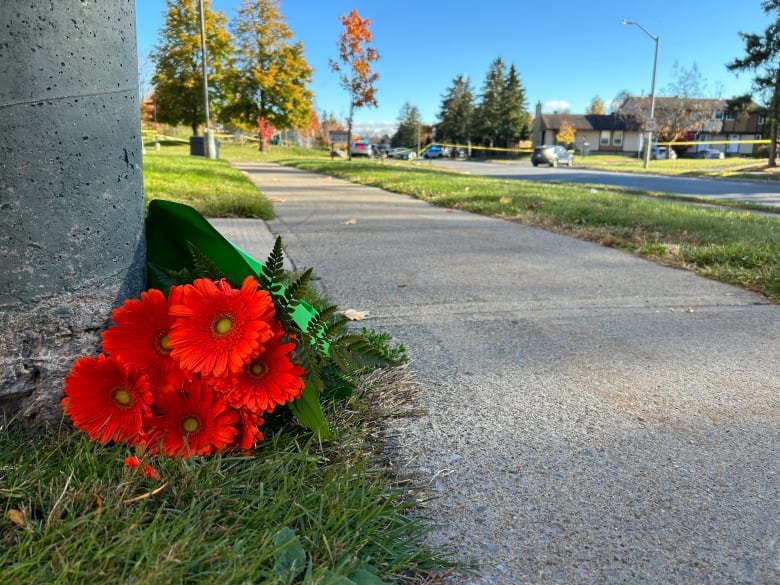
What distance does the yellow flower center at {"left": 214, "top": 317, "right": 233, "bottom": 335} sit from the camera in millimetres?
1622

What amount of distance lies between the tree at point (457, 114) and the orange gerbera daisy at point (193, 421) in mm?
82203

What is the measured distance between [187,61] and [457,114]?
51.5 meters

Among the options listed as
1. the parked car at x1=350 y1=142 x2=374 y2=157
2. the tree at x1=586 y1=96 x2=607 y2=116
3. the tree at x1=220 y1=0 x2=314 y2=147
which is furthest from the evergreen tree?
the tree at x1=586 y1=96 x2=607 y2=116

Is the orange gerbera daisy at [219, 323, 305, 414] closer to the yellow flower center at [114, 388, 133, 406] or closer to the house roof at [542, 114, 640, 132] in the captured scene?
the yellow flower center at [114, 388, 133, 406]

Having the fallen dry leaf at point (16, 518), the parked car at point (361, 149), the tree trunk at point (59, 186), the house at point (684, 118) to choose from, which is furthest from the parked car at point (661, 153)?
the fallen dry leaf at point (16, 518)

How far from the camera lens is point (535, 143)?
82.1 metres

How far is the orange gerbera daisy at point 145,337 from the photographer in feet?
5.43

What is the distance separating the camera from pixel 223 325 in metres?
1.63

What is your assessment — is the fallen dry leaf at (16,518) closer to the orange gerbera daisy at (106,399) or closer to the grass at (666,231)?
the orange gerbera daisy at (106,399)

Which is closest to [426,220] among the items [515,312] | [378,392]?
[515,312]

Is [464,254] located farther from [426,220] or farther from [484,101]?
[484,101]

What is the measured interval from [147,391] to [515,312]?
218cm

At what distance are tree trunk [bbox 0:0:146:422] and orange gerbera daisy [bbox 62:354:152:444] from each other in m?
0.16

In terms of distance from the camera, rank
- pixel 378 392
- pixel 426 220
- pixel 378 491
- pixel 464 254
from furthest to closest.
→ pixel 426 220, pixel 464 254, pixel 378 392, pixel 378 491
